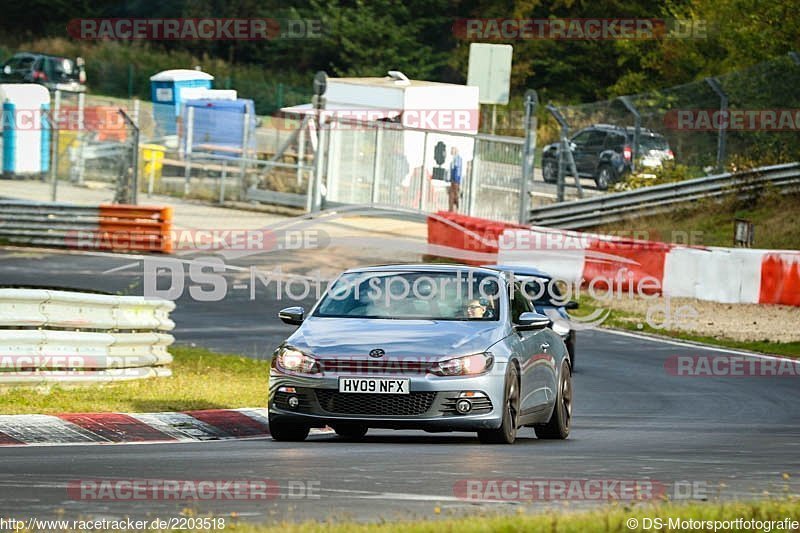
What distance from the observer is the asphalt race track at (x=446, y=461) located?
287 inches

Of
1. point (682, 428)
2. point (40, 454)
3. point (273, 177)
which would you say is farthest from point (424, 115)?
point (40, 454)

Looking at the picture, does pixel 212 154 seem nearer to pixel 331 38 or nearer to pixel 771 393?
pixel 771 393

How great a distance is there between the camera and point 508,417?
11.0 meters

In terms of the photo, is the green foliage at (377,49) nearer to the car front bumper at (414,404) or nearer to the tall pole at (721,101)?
the tall pole at (721,101)

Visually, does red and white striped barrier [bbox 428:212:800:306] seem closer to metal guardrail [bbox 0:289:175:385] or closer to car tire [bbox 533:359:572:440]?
metal guardrail [bbox 0:289:175:385]

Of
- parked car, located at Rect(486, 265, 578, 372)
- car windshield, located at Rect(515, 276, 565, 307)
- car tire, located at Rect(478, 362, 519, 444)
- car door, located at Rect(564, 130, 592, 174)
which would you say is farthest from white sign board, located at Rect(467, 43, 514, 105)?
car tire, located at Rect(478, 362, 519, 444)

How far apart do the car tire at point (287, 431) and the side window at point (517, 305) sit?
1.78m

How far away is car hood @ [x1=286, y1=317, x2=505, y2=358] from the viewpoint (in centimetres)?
1074

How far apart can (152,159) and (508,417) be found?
1165 inches

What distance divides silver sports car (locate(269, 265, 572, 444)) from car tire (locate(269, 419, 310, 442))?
0.01m

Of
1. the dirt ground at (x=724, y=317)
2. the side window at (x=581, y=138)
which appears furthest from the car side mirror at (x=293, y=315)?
the side window at (x=581, y=138)

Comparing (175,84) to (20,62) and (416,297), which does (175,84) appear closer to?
(20,62)

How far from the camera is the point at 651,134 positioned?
32.7 meters

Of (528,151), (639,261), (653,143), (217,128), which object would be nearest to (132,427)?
(639,261)
